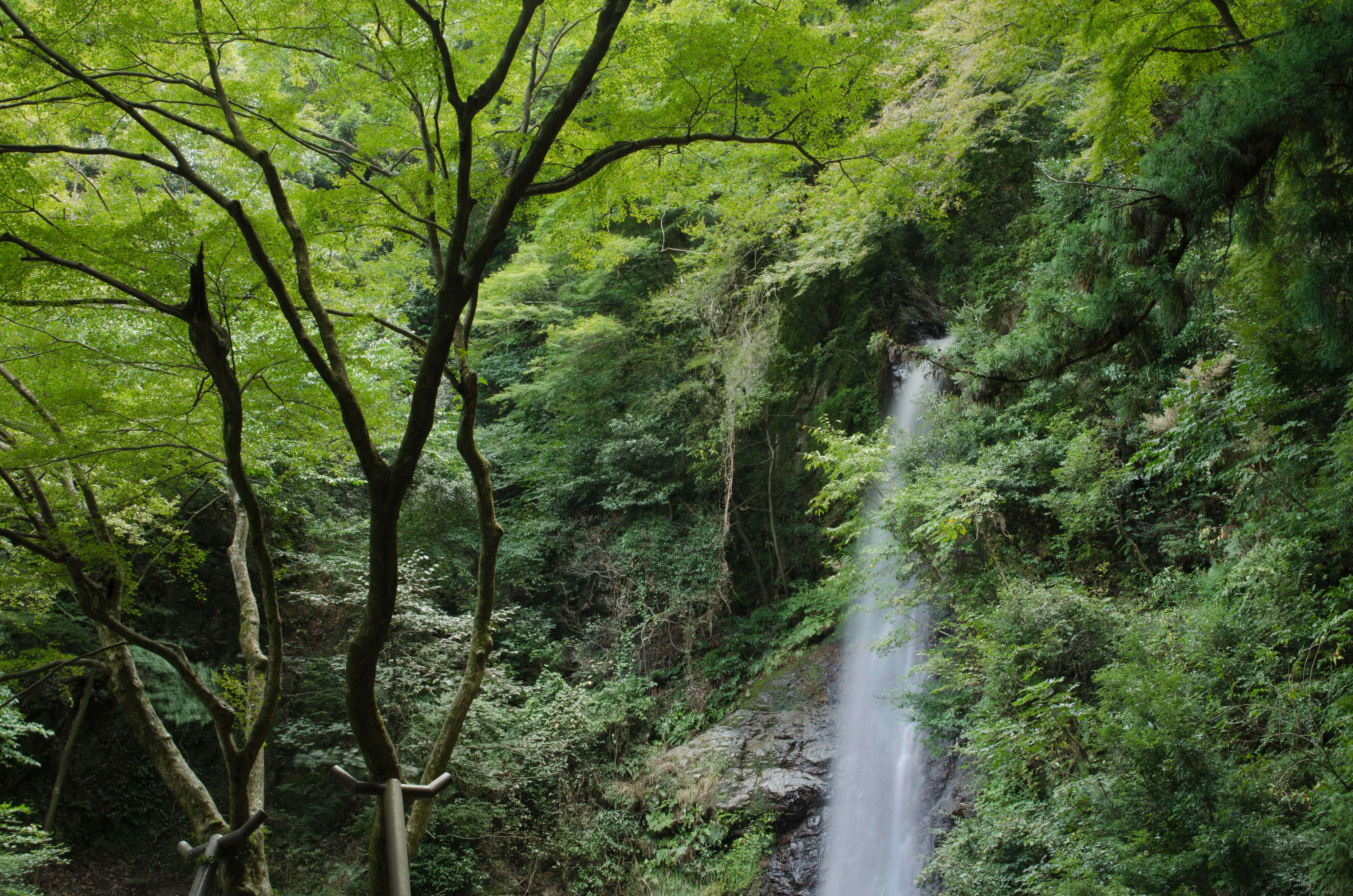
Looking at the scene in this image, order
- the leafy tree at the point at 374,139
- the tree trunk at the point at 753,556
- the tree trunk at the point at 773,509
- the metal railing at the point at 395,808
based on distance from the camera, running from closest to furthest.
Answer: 1. the metal railing at the point at 395,808
2. the leafy tree at the point at 374,139
3. the tree trunk at the point at 773,509
4. the tree trunk at the point at 753,556

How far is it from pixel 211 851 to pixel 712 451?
9.25 m

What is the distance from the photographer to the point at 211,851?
181 centimetres

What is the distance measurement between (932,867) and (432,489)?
797 centimetres

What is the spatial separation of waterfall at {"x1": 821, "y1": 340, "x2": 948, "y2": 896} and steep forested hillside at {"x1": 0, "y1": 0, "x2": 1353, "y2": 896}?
497 millimetres

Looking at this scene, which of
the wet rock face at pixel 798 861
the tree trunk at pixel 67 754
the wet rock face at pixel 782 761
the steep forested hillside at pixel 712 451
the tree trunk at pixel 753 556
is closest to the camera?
the steep forested hillside at pixel 712 451

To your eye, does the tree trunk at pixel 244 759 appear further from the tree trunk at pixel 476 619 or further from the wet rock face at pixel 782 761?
the wet rock face at pixel 782 761

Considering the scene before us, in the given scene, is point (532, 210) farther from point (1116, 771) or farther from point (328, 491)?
point (328, 491)

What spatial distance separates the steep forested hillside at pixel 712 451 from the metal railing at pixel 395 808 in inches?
54.3

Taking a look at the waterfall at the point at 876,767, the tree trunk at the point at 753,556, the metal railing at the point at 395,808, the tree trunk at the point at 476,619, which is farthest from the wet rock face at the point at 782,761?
the metal railing at the point at 395,808

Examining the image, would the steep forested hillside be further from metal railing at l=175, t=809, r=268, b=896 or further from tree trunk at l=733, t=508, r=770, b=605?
metal railing at l=175, t=809, r=268, b=896

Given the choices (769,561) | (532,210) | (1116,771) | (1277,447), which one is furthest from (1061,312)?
(769,561)

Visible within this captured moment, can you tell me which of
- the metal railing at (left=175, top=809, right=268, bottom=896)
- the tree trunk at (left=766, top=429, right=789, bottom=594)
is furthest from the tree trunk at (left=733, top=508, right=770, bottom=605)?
the metal railing at (left=175, top=809, right=268, bottom=896)

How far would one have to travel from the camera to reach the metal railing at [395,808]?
171 cm

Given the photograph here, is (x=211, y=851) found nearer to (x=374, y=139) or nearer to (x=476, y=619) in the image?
(x=476, y=619)
